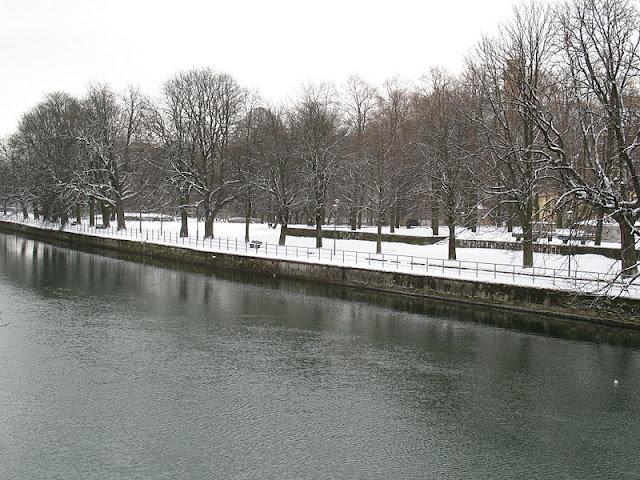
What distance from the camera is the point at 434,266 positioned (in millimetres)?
35875

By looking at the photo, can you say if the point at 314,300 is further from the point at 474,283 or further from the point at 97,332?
the point at 97,332

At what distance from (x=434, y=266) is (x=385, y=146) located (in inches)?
580

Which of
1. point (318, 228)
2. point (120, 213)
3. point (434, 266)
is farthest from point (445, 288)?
point (120, 213)

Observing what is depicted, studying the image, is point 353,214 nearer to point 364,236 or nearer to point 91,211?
point 364,236

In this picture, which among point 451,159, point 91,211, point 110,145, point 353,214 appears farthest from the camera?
point 91,211

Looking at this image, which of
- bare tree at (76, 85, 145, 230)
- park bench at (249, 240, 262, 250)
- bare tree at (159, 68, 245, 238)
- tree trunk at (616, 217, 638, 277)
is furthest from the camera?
bare tree at (76, 85, 145, 230)

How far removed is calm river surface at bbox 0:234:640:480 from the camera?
13.7 meters

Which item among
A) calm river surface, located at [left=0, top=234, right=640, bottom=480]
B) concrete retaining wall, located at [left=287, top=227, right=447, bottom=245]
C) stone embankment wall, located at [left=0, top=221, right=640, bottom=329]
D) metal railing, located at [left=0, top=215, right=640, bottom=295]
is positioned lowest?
Result: calm river surface, located at [left=0, top=234, right=640, bottom=480]

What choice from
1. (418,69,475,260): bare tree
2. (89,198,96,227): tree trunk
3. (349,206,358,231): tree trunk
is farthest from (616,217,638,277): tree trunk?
(89,198,96,227): tree trunk

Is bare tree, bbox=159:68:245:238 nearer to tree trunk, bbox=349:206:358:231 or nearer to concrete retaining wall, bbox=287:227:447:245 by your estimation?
concrete retaining wall, bbox=287:227:447:245

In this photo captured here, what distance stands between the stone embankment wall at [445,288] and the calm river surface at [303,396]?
1.73m

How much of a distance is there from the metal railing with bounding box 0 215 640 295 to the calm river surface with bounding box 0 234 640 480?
2878 mm

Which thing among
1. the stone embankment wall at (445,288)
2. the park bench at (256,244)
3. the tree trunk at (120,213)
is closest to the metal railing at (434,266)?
the park bench at (256,244)

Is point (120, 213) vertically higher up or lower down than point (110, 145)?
lower down
